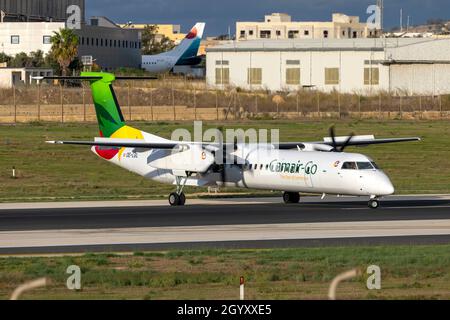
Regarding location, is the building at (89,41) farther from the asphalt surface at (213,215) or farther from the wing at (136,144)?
the asphalt surface at (213,215)

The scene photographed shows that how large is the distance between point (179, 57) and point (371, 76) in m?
36.9

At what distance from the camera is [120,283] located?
23891mm

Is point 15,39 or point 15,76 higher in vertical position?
point 15,39

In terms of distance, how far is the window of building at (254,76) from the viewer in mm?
109875

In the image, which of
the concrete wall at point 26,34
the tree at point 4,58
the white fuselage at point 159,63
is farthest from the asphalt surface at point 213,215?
the white fuselage at point 159,63

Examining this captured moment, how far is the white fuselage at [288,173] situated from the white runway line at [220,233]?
2917 millimetres

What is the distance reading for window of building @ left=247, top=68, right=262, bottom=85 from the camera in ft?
360

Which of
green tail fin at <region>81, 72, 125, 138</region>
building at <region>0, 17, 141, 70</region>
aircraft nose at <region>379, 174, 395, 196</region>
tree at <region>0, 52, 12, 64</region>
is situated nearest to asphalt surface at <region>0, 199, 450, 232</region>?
aircraft nose at <region>379, 174, 395, 196</region>

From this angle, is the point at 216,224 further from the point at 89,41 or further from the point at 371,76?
the point at 89,41

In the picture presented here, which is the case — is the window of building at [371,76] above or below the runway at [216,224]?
above

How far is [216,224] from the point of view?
35.4 meters

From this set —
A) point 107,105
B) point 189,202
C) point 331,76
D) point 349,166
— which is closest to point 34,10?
point 331,76

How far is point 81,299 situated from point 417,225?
16303 mm

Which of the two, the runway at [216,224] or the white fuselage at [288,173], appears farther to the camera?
the white fuselage at [288,173]
